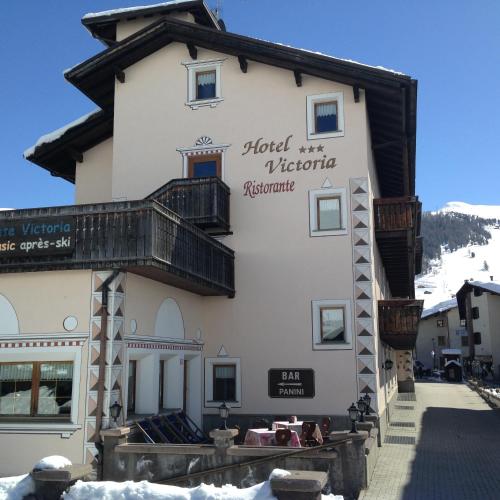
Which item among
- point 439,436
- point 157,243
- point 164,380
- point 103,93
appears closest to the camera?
point 157,243

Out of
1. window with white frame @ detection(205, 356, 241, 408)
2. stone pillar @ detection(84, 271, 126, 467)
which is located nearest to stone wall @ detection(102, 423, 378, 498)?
stone pillar @ detection(84, 271, 126, 467)

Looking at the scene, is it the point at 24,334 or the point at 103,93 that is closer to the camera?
the point at 24,334

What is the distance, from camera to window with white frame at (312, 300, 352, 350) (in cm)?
1603

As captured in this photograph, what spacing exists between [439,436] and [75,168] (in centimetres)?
1487

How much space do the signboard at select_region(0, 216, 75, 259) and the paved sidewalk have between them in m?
7.64

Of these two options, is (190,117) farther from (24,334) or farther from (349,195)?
(24,334)

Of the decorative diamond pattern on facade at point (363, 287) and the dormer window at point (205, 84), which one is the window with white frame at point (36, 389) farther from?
the dormer window at point (205, 84)

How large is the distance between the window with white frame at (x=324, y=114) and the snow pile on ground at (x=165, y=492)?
11.0 m

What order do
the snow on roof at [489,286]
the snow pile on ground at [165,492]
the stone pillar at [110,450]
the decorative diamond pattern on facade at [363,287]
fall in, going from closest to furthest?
the snow pile on ground at [165,492] → the stone pillar at [110,450] → the decorative diamond pattern on facade at [363,287] → the snow on roof at [489,286]

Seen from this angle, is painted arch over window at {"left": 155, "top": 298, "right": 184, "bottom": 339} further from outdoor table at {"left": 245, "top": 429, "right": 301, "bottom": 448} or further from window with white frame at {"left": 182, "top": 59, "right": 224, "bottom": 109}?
window with white frame at {"left": 182, "top": 59, "right": 224, "bottom": 109}

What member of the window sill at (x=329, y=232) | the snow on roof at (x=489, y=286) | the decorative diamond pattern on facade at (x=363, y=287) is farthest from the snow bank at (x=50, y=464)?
the snow on roof at (x=489, y=286)

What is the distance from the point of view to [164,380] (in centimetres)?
1522

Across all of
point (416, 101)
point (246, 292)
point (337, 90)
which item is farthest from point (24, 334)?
point (416, 101)

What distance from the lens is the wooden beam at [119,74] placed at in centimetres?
1861
